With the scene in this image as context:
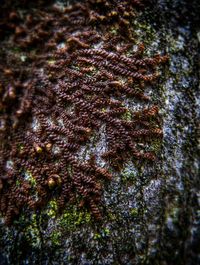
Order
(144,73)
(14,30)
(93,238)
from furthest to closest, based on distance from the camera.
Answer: (14,30) → (144,73) → (93,238)

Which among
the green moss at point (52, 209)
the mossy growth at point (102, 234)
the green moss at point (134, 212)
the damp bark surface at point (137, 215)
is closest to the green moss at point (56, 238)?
the damp bark surface at point (137, 215)

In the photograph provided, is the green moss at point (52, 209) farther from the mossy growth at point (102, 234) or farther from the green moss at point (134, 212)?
the green moss at point (134, 212)

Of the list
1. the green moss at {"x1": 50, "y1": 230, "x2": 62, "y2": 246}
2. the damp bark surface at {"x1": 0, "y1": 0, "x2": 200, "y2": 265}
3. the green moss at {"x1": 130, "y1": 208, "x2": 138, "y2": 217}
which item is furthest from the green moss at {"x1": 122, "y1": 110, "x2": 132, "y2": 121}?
the green moss at {"x1": 50, "y1": 230, "x2": 62, "y2": 246}

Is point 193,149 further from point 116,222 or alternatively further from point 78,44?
point 78,44

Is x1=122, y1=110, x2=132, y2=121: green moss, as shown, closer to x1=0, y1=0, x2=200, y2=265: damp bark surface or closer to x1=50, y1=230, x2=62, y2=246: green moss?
x1=0, y1=0, x2=200, y2=265: damp bark surface

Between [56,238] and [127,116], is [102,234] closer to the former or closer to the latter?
[56,238]

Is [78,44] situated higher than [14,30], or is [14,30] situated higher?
[78,44]

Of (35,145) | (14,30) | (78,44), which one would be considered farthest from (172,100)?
(14,30)

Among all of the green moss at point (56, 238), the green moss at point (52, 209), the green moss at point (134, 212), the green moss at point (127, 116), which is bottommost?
the green moss at point (56, 238)

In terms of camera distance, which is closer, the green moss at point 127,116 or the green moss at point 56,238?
the green moss at point 56,238
